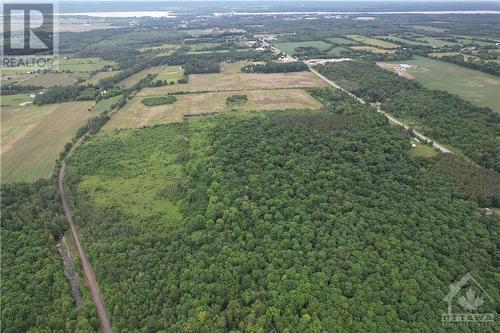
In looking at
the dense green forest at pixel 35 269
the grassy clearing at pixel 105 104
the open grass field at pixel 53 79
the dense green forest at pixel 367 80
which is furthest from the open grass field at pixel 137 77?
the dense green forest at pixel 35 269

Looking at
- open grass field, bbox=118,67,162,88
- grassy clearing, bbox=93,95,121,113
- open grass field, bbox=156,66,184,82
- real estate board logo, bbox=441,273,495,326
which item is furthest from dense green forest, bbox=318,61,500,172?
grassy clearing, bbox=93,95,121,113

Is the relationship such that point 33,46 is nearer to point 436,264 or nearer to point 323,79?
point 323,79

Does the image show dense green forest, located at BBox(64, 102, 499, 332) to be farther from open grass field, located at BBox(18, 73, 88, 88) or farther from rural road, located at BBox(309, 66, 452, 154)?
open grass field, located at BBox(18, 73, 88, 88)

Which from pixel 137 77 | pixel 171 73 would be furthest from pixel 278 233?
pixel 137 77

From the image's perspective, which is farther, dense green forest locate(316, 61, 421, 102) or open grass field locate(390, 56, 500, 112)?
dense green forest locate(316, 61, 421, 102)

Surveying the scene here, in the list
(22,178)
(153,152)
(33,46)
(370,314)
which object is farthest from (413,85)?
(33,46)

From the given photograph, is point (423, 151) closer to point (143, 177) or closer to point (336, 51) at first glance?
point (143, 177)
